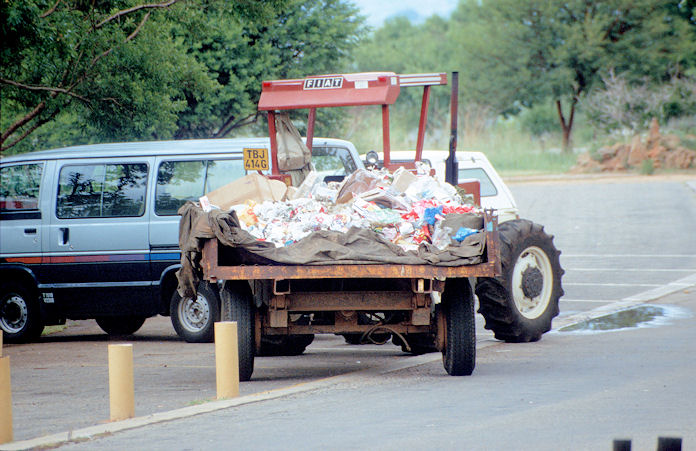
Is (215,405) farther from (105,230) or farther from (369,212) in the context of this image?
(105,230)

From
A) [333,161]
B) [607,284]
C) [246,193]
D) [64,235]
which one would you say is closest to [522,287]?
[333,161]

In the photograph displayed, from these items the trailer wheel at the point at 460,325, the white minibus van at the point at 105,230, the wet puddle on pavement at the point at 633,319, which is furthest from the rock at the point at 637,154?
the trailer wheel at the point at 460,325

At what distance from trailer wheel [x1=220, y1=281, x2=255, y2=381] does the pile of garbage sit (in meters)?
0.49

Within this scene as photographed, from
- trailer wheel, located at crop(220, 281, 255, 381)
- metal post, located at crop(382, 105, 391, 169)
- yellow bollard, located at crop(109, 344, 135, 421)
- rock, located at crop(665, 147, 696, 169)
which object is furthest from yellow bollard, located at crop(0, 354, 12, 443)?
rock, located at crop(665, 147, 696, 169)

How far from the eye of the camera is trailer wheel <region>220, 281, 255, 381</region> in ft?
29.9

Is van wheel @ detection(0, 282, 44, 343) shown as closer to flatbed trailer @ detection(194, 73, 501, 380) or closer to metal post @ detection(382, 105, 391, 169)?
flatbed trailer @ detection(194, 73, 501, 380)

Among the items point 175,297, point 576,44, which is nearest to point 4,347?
point 175,297

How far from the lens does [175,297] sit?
1220cm

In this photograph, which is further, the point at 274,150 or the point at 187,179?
the point at 187,179

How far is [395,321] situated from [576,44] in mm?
48161

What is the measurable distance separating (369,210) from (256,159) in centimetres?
200

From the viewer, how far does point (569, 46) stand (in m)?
55.0

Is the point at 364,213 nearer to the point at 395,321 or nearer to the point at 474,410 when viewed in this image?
the point at 395,321

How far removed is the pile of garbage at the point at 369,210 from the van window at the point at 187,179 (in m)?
2.24
